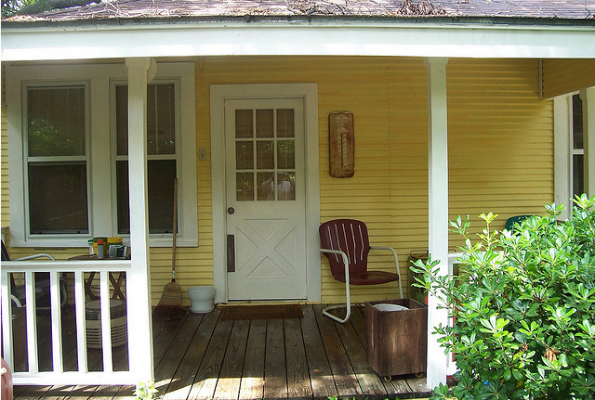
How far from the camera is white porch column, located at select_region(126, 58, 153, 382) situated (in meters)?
2.80

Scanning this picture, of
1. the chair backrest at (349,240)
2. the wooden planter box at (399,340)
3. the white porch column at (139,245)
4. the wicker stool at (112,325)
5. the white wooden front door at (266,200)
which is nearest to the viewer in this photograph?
the white porch column at (139,245)

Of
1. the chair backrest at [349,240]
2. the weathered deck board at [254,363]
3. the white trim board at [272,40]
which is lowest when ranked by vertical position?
the weathered deck board at [254,363]

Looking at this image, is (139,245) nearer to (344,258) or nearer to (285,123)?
(344,258)

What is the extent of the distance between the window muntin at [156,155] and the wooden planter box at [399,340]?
2452 mm

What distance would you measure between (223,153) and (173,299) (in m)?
1.45

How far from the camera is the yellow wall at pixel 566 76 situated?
4.00 metres

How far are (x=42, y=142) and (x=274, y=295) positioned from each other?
2.72m

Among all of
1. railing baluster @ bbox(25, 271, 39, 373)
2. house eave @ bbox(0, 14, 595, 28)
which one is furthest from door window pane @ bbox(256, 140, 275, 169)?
railing baluster @ bbox(25, 271, 39, 373)

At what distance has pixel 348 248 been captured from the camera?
4402 mm

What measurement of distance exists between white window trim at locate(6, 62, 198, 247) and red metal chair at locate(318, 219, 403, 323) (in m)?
1.33

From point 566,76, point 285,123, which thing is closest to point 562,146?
point 566,76

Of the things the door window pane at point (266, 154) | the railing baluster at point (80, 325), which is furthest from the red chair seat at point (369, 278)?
the railing baluster at point (80, 325)

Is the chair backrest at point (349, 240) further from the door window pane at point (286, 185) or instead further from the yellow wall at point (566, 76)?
the yellow wall at point (566, 76)

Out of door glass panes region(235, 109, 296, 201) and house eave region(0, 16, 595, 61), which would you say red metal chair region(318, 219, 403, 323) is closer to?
door glass panes region(235, 109, 296, 201)
